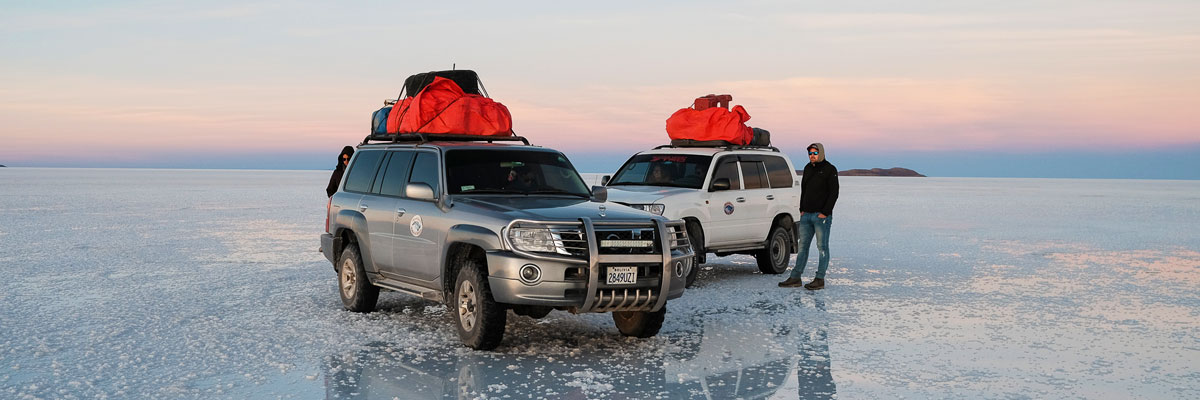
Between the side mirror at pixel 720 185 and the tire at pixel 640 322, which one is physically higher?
the side mirror at pixel 720 185

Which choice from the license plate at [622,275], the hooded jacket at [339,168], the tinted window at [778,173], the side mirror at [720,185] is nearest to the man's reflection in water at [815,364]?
the license plate at [622,275]

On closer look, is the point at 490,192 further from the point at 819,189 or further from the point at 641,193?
the point at 819,189

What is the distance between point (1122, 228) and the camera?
87.6 ft

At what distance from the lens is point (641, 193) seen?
13.4 m

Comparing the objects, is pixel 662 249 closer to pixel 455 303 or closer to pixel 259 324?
pixel 455 303

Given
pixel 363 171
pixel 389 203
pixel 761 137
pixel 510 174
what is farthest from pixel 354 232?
pixel 761 137

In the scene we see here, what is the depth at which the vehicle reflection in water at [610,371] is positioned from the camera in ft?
22.5

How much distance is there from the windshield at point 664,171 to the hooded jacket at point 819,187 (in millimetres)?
1631

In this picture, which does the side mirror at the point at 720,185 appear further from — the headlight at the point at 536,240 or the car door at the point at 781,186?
the headlight at the point at 536,240

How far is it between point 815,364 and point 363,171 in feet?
16.5

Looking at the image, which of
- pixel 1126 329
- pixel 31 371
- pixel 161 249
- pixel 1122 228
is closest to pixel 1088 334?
pixel 1126 329

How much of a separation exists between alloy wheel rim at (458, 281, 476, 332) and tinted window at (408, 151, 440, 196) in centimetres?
102

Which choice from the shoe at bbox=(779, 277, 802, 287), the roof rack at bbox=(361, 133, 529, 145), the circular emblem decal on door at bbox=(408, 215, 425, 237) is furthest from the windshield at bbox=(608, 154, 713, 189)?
the circular emblem decal on door at bbox=(408, 215, 425, 237)

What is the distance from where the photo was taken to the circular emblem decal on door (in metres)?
9.16
